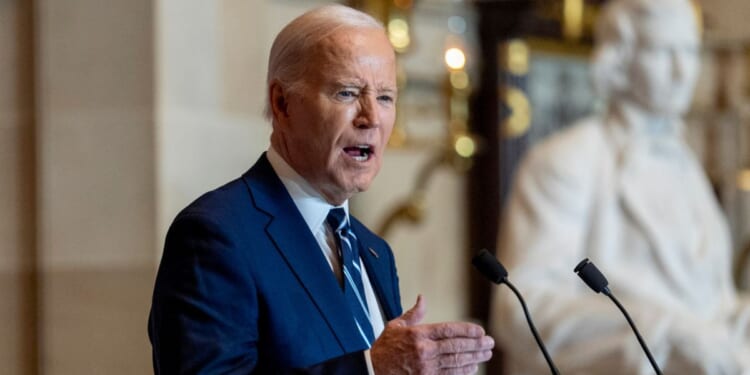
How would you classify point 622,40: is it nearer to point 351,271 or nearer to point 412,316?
point 351,271

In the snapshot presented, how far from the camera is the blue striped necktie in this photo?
2.06m

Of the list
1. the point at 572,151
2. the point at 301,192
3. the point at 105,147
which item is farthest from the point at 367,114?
the point at 572,151

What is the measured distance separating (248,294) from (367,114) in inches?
11.5

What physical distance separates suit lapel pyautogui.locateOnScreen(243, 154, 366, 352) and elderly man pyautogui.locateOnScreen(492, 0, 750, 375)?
2.06 meters

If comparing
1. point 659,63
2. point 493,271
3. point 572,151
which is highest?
point 659,63

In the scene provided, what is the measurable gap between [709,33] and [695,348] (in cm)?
262

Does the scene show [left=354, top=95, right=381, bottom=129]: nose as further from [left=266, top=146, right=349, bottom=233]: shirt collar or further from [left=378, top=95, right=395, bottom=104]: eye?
[left=266, top=146, right=349, bottom=233]: shirt collar

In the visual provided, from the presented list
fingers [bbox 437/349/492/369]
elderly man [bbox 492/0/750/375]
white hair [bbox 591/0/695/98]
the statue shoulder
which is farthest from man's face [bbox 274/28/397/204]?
white hair [bbox 591/0/695/98]

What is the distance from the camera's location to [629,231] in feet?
14.3

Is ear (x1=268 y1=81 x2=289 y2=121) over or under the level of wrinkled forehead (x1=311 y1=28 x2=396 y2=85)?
under

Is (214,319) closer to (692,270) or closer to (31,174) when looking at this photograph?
(31,174)

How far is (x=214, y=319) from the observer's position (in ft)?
6.09

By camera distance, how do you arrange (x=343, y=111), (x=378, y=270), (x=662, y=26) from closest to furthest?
1. (x=343, y=111)
2. (x=378, y=270)
3. (x=662, y=26)

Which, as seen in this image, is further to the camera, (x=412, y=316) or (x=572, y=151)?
(x=572, y=151)
